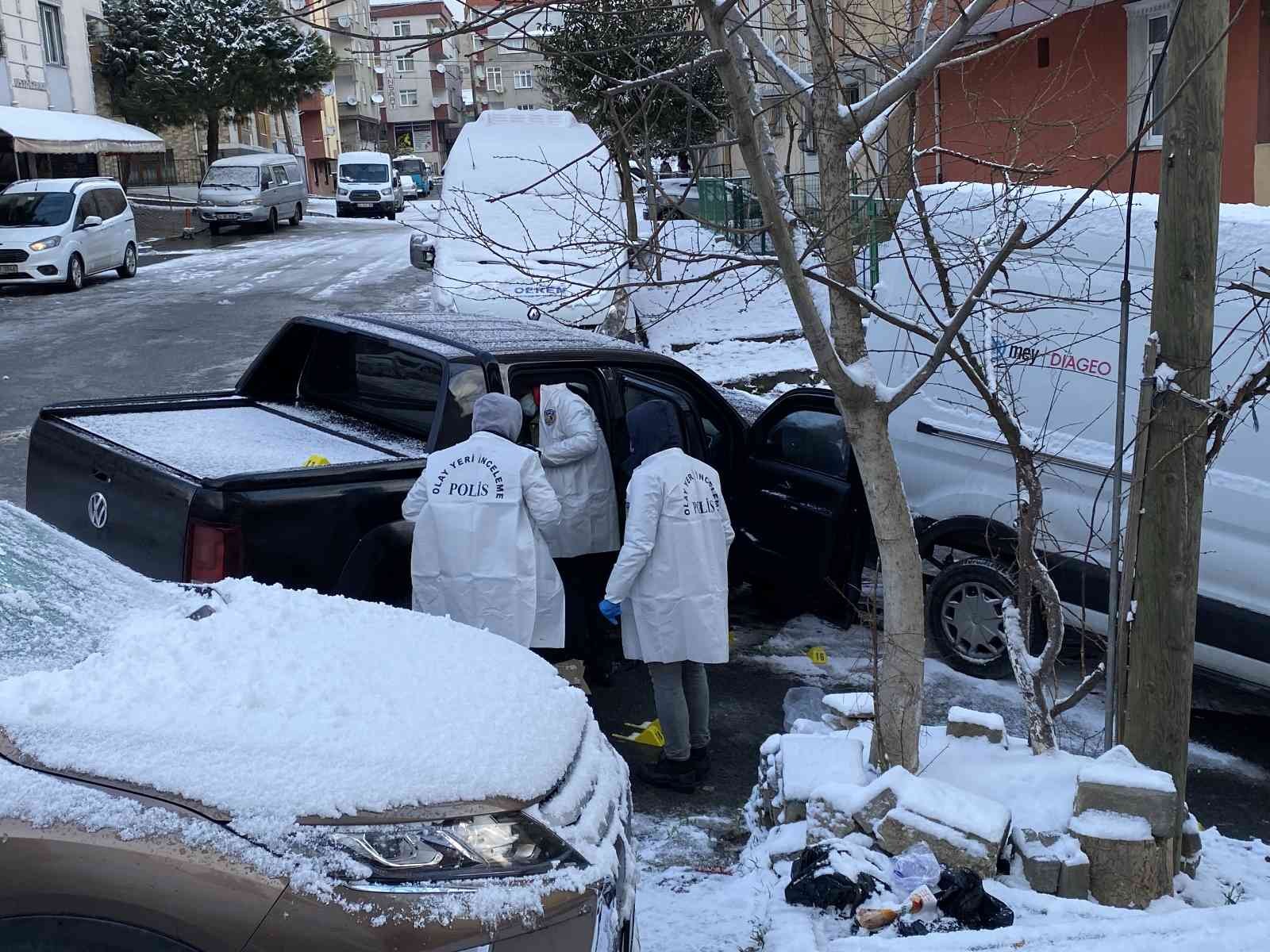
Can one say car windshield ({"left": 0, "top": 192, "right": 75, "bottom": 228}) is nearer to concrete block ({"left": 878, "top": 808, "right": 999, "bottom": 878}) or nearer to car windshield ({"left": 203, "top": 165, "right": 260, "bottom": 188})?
car windshield ({"left": 203, "top": 165, "right": 260, "bottom": 188})

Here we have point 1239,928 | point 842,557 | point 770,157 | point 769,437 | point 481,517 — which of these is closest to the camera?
point 1239,928

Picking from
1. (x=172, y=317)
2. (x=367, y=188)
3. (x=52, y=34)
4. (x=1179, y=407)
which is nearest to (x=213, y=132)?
(x=367, y=188)

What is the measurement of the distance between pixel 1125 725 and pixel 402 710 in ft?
8.04

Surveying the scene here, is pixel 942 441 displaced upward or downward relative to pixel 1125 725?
upward

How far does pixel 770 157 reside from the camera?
13.3ft

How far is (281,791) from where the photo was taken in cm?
268

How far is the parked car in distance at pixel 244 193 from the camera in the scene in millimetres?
32344

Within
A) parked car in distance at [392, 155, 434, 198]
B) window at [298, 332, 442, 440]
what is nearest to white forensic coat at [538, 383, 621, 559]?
window at [298, 332, 442, 440]

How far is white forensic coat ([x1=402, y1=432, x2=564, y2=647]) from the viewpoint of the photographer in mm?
5203

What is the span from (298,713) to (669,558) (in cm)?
243

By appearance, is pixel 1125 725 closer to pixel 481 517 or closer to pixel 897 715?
pixel 897 715

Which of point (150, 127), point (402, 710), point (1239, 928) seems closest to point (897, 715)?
point (1239, 928)

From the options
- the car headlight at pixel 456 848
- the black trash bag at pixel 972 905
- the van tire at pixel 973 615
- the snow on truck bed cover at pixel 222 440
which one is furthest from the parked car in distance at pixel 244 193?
the car headlight at pixel 456 848

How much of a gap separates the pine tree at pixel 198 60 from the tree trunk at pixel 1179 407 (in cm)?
3937
